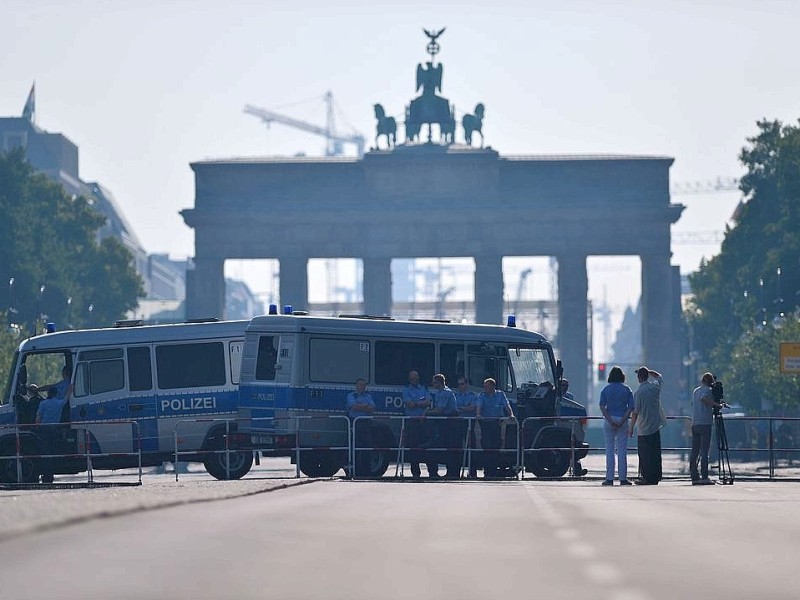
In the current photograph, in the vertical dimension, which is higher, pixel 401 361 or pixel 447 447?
pixel 401 361

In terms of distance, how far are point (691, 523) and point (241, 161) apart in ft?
324

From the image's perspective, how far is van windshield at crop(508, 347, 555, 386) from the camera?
39281 mm

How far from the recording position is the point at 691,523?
1638cm

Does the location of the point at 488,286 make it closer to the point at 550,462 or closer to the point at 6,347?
the point at 6,347

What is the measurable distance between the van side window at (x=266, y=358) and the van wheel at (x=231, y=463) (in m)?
1.82

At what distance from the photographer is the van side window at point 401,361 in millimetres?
37875

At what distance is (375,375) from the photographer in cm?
3781

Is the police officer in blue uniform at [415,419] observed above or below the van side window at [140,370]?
below

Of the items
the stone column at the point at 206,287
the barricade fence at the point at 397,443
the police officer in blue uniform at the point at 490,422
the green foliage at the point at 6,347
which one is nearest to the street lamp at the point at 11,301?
the green foliage at the point at 6,347

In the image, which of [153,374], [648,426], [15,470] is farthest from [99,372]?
[648,426]

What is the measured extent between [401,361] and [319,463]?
3.65 metres

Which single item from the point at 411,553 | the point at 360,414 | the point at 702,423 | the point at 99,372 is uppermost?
the point at 99,372

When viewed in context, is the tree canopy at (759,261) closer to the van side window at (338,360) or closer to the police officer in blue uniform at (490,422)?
the van side window at (338,360)

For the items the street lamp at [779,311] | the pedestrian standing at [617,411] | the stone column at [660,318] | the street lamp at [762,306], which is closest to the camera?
the pedestrian standing at [617,411]
